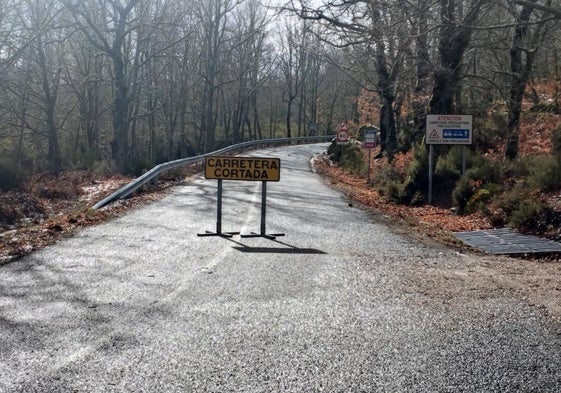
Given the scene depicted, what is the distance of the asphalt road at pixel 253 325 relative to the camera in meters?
4.58

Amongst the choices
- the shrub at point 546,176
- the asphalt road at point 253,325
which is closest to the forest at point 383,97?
the shrub at point 546,176

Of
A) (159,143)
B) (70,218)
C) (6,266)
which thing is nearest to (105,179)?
(70,218)

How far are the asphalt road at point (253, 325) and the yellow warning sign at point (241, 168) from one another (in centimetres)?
170

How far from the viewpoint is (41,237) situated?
1128 centimetres

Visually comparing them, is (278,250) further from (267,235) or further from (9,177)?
(9,177)

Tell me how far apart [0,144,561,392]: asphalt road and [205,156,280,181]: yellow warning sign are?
1.70m

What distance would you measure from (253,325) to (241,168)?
6262 millimetres

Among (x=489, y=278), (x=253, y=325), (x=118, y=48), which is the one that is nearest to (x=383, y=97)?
(x=118, y=48)

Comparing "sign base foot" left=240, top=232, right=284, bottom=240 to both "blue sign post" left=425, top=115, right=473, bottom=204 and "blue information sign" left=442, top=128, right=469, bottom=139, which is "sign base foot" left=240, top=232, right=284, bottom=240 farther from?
"blue information sign" left=442, top=128, right=469, bottom=139

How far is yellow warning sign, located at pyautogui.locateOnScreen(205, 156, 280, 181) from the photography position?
11.9 meters

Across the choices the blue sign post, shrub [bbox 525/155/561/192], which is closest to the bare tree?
the blue sign post

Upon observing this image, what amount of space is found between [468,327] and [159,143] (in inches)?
2432

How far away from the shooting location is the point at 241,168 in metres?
11.9

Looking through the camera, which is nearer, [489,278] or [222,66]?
[489,278]
